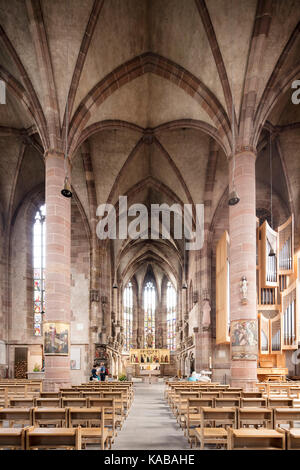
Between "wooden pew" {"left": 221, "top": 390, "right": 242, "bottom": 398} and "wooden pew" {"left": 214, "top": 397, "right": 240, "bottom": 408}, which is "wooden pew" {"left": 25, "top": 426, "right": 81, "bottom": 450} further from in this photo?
"wooden pew" {"left": 221, "top": 390, "right": 242, "bottom": 398}

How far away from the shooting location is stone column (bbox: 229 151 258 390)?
50.8 ft

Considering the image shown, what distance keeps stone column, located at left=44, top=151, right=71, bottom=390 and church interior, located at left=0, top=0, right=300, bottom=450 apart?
65mm

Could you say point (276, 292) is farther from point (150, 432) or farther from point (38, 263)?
point (150, 432)

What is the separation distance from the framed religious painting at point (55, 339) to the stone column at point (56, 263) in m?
0.14

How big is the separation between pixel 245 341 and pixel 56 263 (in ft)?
23.6

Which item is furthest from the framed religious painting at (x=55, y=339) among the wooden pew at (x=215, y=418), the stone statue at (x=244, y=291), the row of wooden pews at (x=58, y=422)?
the wooden pew at (x=215, y=418)

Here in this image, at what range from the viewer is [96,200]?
87.3 ft

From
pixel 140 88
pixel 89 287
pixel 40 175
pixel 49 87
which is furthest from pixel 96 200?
pixel 49 87

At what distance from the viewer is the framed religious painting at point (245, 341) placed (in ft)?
50.8

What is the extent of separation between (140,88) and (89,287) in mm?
12387

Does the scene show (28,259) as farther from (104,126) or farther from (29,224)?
(104,126)

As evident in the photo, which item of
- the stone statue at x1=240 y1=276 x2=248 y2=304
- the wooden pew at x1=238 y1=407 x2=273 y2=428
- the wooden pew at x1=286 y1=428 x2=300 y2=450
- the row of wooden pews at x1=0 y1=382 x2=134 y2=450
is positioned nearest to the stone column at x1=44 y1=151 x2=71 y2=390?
the row of wooden pews at x1=0 y1=382 x2=134 y2=450

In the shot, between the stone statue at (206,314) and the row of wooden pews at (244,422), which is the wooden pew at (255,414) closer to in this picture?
the row of wooden pews at (244,422)

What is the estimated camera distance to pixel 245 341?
15578 mm
